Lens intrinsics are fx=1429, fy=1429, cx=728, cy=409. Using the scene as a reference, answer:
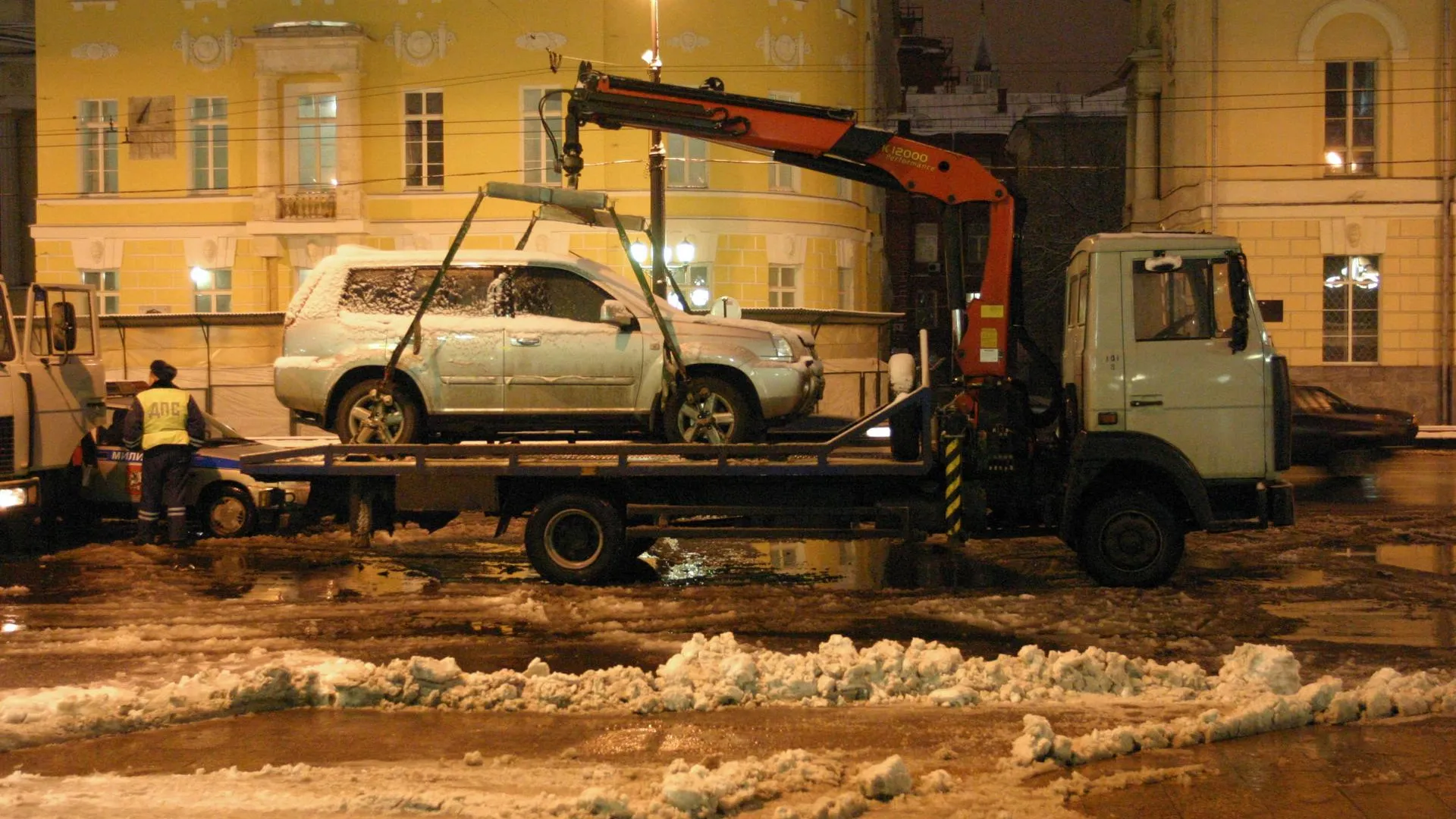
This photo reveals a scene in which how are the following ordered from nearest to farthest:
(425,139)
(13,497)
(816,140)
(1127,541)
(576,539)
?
1. (1127,541)
2. (576,539)
3. (816,140)
4. (13,497)
5. (425,139)

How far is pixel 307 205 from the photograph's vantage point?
100 ft

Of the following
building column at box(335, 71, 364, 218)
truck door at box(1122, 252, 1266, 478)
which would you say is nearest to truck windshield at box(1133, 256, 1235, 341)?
truck door at box(1122, 252, 1266, 478)

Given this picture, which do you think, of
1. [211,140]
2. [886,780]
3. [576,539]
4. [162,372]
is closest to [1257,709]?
[886,780]

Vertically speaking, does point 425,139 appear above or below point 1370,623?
above

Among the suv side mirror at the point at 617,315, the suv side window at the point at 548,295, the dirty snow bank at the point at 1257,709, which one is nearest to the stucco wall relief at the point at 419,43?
the suv side window at the point at 548,295

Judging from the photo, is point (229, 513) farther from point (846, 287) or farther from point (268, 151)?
point (846, 287)

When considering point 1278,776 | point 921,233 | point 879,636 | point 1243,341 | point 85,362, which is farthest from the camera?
point 921,233

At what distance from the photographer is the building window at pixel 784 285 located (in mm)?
31078

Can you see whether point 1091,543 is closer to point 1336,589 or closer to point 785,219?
point 1336,589

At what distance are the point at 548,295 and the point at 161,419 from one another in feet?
14.4

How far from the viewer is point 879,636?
30.1 ft

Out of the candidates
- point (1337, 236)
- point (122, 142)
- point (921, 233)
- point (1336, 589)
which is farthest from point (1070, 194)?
point (1336, 589)

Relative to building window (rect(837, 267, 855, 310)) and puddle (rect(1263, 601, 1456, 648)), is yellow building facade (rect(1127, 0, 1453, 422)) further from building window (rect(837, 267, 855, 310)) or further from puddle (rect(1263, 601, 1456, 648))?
puddle (rect(1263, 601, 1456, 648))

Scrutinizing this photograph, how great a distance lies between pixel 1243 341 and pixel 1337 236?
21966 mm
